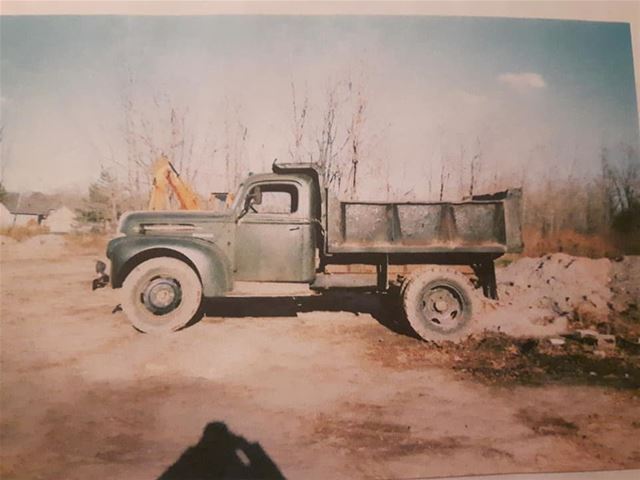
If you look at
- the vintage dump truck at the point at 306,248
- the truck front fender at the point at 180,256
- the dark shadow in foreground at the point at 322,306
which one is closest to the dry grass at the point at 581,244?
the vintage dump truck at the point at 306,248

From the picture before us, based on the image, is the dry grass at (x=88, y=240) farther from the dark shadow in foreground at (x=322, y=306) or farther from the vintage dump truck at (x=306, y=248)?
the dark shadow in foreground at (x=322, y=306)

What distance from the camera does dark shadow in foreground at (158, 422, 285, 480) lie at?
95.6 inches

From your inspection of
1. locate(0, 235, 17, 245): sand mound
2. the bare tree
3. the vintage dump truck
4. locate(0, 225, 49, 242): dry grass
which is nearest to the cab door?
the vintage dump truck

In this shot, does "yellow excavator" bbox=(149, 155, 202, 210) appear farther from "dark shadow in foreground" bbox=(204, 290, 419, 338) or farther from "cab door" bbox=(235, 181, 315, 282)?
"dark shadow in foreground" bbox=(204, 290, 419, 338)

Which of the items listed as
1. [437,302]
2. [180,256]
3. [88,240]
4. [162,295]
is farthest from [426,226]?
[88,240]

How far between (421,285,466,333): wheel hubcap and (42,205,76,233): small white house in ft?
7.66

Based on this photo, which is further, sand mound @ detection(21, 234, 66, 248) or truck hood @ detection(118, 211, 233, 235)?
truck hood @ detection(118, 211, 233, 235)

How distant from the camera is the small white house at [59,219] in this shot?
2623 mm

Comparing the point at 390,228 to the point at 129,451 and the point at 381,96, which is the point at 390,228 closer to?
the point at 381,96

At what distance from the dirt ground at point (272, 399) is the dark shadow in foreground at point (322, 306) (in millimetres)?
135

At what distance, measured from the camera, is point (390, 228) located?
2.98 m

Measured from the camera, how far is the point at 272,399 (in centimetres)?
260

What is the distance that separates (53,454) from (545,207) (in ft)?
10.8

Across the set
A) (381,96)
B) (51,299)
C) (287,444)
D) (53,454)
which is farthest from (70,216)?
(381,96)
